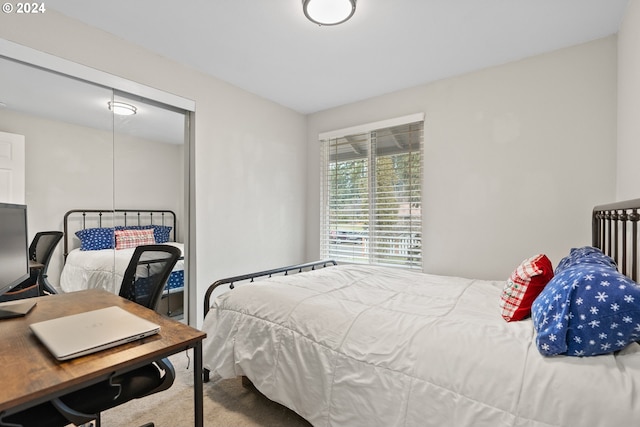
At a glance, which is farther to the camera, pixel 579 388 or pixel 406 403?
pixel 406 403

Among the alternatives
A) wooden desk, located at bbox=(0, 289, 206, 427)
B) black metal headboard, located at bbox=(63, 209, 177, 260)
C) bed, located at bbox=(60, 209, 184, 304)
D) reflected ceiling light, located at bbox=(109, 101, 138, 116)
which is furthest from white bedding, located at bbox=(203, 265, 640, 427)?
reflected ceiling light, located at bbox=(109, 101, 138, 116)

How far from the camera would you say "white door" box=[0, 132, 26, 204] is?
181 centimetres

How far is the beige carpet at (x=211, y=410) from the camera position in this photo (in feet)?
5.62

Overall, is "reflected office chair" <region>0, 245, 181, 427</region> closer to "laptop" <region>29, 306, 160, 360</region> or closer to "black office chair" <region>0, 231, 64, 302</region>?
"laptop" <region>29, 306, 160, 360</region>

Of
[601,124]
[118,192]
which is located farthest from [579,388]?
[118,192]

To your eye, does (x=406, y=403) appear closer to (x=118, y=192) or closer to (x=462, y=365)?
(x=462, y=365)

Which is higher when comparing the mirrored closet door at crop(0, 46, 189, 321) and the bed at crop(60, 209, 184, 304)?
the mirrored closet door at crop(0, 46, 189, 321)

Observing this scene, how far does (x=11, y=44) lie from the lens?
176 centimetres

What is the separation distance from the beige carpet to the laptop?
911 mm

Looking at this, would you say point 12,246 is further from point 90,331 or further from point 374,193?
point 374,193

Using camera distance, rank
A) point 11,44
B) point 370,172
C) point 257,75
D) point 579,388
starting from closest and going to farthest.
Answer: point 579,388 < point 11,44 < point 257,75 < point 370,172

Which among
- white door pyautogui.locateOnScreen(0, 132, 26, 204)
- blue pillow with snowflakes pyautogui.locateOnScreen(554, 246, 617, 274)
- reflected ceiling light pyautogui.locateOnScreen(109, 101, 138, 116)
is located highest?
reflected ceiling light pyautogui.locateOnScreen(109, 101, 138, 116)

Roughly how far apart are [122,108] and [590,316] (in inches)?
116

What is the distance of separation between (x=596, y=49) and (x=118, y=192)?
364 centimetres
